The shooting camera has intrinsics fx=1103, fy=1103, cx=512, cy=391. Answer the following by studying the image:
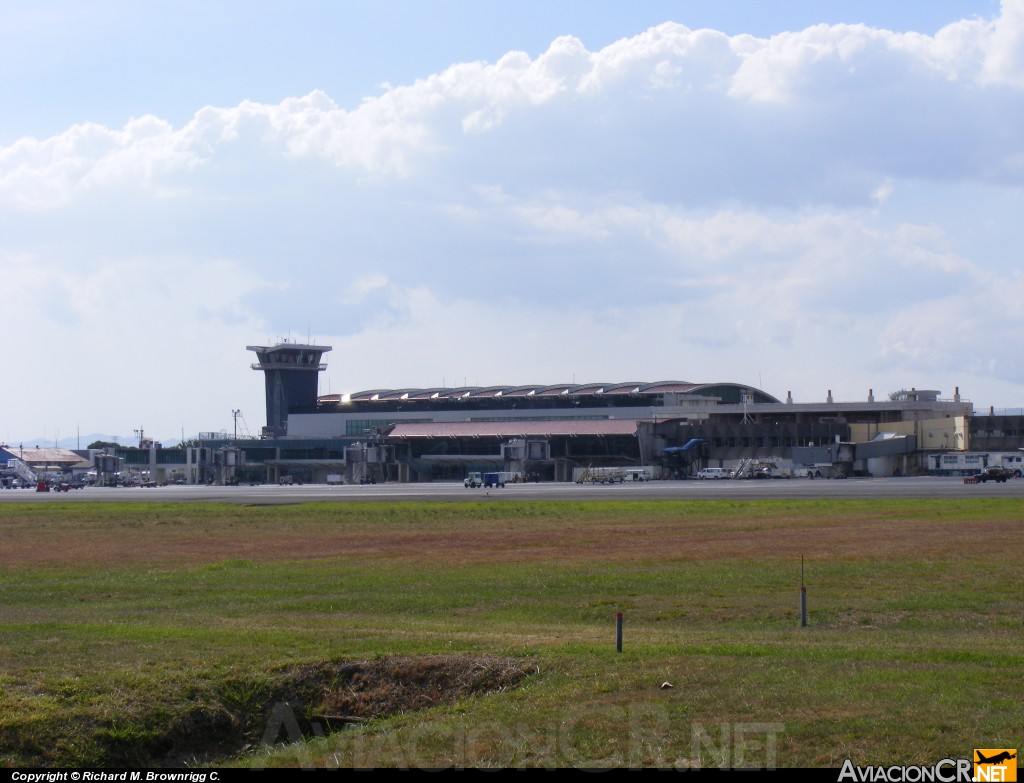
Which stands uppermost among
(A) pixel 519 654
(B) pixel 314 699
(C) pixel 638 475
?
(A) pixel 519 654

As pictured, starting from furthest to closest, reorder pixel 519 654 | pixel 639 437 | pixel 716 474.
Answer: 1. pixel 639 437
2. pixel 716 474
3. pixel 519 654

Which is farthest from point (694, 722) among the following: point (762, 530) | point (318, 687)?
point (762, 530)

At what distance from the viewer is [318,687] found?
735 inches

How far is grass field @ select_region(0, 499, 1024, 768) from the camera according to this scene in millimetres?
14312

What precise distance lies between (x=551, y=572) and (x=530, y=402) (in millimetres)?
160000

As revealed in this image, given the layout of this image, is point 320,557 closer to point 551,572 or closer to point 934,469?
point 551,572

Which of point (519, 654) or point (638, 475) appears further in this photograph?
point (638, 475)

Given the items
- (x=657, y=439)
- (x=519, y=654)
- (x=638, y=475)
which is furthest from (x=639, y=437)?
(x=519, y=654)

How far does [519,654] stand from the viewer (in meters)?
19.6

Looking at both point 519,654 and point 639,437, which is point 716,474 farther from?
point 519,654

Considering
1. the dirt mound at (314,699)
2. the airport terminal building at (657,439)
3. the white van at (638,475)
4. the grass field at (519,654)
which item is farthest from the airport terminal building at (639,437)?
the dirt mound at (314,699)

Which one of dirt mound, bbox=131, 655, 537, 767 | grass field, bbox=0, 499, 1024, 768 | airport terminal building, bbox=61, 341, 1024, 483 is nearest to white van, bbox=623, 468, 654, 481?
airport terminal building, bbox=61, 341, 1024, 483

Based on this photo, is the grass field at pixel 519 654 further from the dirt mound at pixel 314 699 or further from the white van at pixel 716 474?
the white van at pixel 716 474

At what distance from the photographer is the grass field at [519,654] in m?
14.3
